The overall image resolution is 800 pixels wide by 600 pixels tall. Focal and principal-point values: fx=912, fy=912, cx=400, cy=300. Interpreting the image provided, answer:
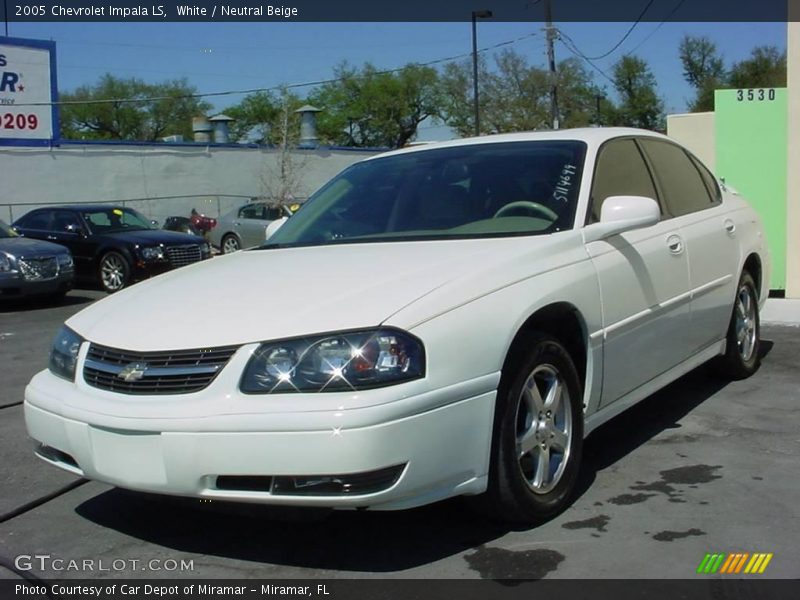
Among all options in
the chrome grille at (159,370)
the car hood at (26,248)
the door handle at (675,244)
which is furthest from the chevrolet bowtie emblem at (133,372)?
the car hood at (26,248)

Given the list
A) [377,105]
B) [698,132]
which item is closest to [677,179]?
[698,132]

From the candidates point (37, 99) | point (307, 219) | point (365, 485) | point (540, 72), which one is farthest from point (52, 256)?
point (540, 72)

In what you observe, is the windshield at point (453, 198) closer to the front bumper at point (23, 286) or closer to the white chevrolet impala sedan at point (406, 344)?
the white chevrolet impala sedan at point (406, 344)

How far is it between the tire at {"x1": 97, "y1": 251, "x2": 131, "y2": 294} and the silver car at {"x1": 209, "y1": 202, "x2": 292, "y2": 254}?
732 centimetres

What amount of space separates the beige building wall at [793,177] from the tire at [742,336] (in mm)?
3509

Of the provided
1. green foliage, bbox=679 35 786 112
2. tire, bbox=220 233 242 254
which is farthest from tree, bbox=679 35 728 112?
tire, bbox=220 233 242 254

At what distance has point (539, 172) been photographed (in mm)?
4457

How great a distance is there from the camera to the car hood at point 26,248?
12758mm

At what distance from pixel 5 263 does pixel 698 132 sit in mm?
9934

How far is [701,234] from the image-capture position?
5262 mm

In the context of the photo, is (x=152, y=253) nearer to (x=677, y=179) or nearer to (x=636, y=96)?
(x=677, y=179)

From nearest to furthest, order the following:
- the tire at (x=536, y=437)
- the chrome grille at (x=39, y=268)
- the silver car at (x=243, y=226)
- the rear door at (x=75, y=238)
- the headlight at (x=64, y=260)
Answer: the tire at (x=536, y=437)
the chrome grille at (x=39, y=268)
the headlight at (x=64, y=260)
the rear door at (x=75, y=238)
the silver car at (x=243, y=226)

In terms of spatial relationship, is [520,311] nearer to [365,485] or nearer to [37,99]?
[365,485]

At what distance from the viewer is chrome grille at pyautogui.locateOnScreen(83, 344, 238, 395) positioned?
320 centimetres
